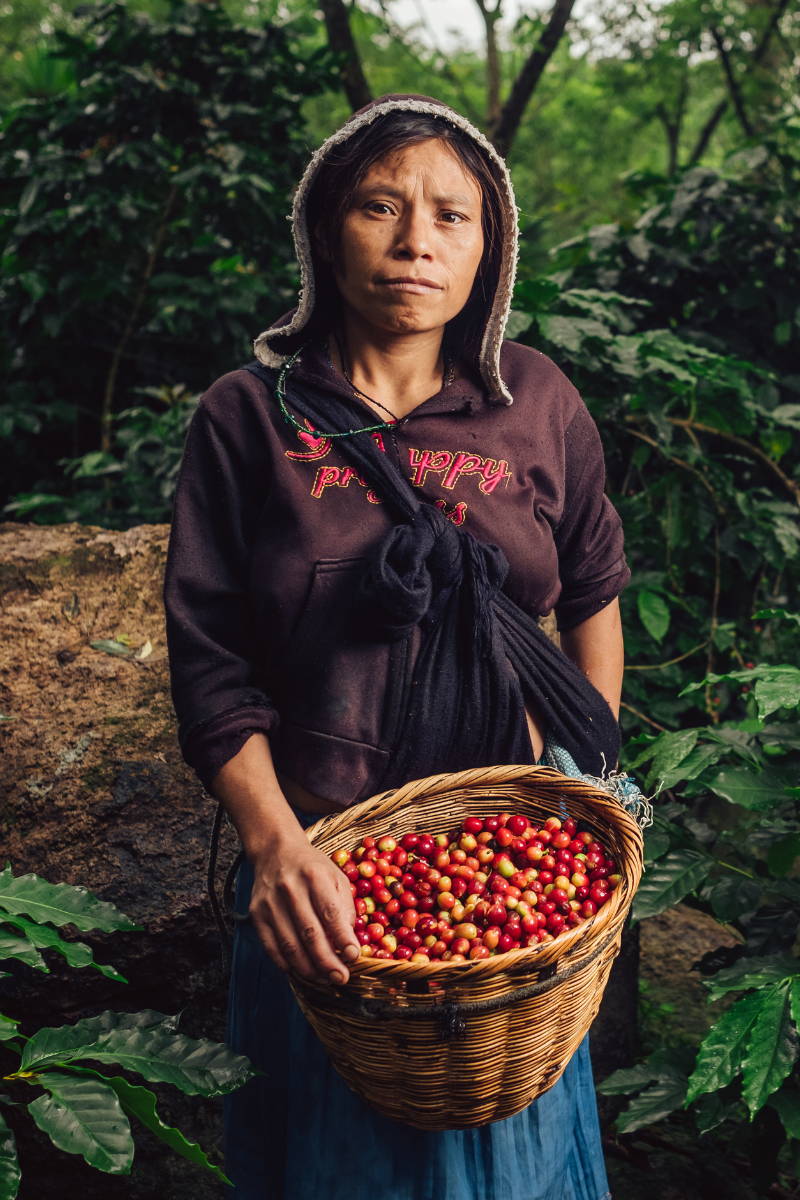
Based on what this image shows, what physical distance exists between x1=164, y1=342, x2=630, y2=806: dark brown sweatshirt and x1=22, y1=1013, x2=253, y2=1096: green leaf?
40 cm

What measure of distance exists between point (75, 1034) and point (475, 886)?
25.0 inches

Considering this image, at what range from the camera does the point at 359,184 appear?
4.99 ft

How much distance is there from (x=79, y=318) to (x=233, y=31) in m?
1.50

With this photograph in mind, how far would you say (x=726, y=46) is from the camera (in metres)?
7.71

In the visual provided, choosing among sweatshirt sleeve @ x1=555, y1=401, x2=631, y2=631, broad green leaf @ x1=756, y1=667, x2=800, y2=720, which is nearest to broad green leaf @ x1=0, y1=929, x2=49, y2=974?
sweatshirt sleeve @ x1=555, y1=401, x2=631, y2=631

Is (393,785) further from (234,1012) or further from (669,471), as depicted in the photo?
(669,471)

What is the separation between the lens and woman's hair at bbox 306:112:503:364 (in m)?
1.52

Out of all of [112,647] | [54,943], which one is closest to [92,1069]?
[54,943]

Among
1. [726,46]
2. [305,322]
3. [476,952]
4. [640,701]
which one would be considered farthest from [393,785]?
[726,46]

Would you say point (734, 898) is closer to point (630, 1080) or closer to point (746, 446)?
point (630, 1080)

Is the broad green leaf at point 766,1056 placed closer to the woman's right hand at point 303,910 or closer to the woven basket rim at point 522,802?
the woven basket rim at point 522,802

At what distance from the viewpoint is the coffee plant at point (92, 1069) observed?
1.35 metres

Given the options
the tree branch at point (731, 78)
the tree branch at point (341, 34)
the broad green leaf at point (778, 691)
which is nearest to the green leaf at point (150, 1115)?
the broad green leaf at point (778, 691)

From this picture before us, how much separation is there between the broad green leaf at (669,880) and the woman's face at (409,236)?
1229mm
